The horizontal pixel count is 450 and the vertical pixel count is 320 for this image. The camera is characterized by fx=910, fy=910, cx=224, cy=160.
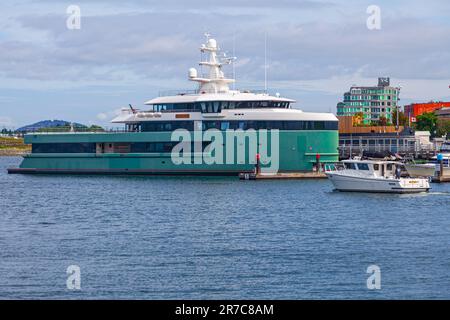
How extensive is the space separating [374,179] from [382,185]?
1.92ft

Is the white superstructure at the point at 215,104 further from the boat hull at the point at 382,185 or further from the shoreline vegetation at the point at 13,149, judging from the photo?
the shoreline vegetation at the point at 13,149

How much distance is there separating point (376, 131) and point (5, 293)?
88.6 metres

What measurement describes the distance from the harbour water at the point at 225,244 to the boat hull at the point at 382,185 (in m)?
1.20

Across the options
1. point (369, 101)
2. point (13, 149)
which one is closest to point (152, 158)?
point (13, 149)

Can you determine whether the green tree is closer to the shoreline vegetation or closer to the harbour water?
the shoreline vegetation

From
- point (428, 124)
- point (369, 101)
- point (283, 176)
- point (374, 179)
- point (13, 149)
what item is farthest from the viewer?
point (369, 101)

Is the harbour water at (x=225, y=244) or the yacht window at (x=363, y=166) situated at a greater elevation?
the yacht window at (x=363, y=166)

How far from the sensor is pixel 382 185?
175 feet

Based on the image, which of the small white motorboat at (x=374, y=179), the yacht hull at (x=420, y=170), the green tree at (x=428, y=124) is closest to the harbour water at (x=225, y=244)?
the small white motorboat at (x=374, y=179)

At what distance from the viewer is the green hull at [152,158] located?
69250 millimetres

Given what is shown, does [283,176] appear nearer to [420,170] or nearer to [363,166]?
[420,170]

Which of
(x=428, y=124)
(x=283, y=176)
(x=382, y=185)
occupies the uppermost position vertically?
(x=428, y=124)
